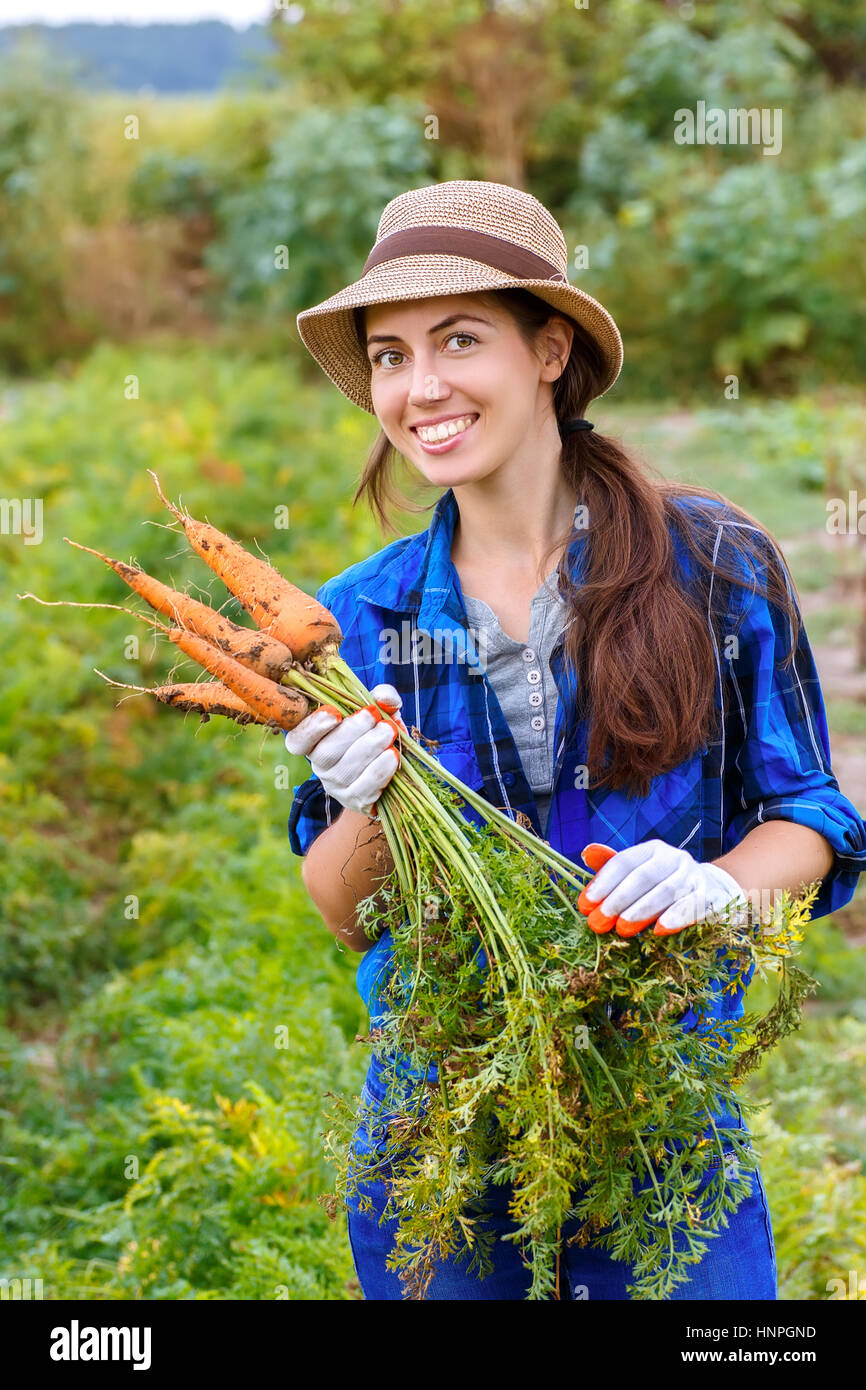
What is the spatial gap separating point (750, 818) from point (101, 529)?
17.9 ft

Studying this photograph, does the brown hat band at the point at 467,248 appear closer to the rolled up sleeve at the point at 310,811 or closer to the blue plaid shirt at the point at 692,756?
the blue plaid shirt at the point at 692,756

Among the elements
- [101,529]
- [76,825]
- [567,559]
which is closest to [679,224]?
[101,529]

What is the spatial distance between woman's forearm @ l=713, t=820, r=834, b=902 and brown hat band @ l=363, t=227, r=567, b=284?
815mm

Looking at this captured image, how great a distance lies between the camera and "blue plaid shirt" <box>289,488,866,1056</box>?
5.92ft

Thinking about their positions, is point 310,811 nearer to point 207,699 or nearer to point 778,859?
point 207,699

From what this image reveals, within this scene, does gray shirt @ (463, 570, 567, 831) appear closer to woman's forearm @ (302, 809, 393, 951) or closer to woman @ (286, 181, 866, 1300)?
woman @ (286, 181, 866, 1300)

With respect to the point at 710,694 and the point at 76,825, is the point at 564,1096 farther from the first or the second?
the point at 76,825

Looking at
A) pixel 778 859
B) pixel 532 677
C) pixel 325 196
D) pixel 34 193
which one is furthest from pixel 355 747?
pixel 34 193

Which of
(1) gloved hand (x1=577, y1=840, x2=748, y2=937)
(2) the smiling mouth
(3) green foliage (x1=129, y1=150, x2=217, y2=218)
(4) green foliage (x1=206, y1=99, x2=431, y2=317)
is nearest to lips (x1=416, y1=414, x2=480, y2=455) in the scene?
(2) the smiling mouth

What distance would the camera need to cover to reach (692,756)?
71.4 inches

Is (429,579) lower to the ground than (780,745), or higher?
higher

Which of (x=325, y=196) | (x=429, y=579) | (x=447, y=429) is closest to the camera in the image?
(x=447, y=429)

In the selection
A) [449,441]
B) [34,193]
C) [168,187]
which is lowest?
[449,441]

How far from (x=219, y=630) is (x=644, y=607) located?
63 centimetres
